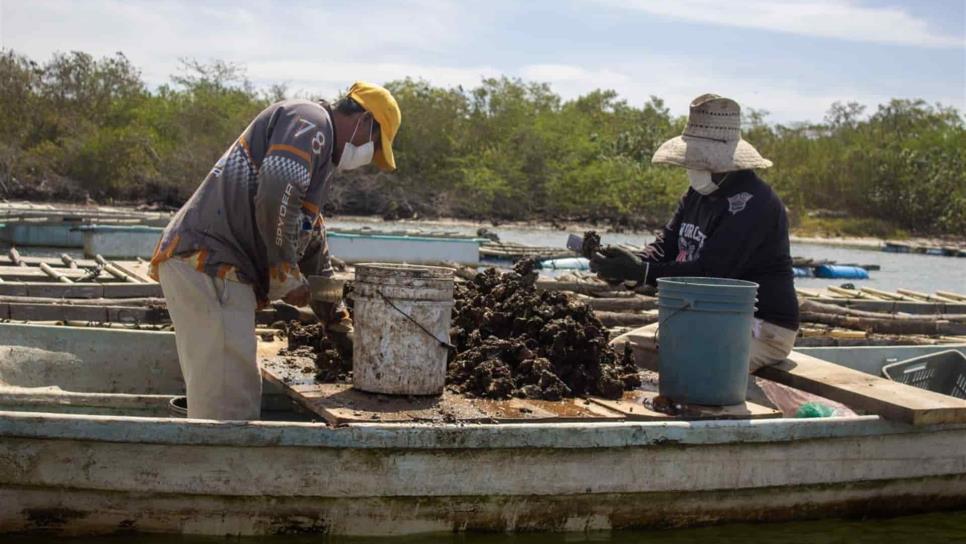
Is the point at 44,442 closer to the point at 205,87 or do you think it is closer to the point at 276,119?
the point at 276,119

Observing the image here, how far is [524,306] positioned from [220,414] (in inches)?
69.6

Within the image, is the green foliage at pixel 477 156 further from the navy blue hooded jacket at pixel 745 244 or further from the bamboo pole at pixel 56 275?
the navy blue hooded jacket at pixel 745 244

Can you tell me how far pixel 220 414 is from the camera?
16.1ft

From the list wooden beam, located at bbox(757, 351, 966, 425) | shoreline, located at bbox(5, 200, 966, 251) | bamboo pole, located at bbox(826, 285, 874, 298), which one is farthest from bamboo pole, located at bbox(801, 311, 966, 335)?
shoreline, located at bbox(5, 200, 966, 251)

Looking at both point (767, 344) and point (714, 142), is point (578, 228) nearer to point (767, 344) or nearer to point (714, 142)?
point (767, 344)

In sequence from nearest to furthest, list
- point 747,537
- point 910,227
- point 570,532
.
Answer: point 570,532 < point 747,537 < point 910,227

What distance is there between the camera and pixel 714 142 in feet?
19.3

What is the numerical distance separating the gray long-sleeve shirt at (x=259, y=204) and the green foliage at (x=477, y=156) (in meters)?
39.6

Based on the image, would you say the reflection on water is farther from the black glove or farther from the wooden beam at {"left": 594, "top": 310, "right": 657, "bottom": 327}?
the wooden beam at {"left": 594, "top": 310, "right": 657, "bottom": 327}

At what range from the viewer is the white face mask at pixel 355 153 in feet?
16.1

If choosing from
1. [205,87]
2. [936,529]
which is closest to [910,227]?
[205,87]

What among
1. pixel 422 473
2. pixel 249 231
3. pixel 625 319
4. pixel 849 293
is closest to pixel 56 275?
pixel 625 319

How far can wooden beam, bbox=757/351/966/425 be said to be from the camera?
5363 millimetres

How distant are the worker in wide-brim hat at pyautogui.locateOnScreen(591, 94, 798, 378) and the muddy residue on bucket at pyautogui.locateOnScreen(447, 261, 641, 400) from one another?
443 millimetres
